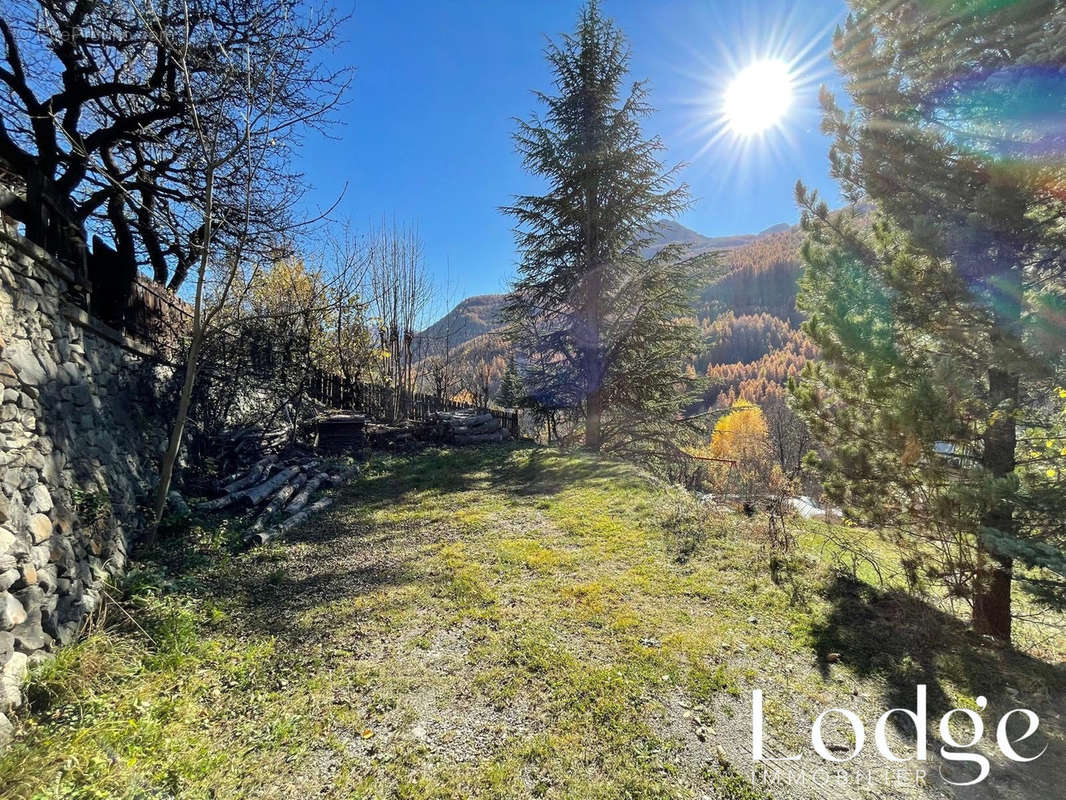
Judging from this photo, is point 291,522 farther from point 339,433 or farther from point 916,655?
point 916,655

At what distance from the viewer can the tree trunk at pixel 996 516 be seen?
3238 millimetres

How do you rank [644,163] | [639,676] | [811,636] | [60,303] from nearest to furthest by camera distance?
[639,676] < [811,636] < [60,303] < [644,163]

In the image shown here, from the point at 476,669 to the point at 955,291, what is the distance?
4.62 meters

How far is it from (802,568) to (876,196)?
3542 mm

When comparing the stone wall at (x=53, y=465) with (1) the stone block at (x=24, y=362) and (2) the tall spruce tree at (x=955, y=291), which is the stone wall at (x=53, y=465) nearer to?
(1) the stone block at (x=24, y=362)

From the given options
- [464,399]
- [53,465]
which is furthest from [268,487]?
[464,399]

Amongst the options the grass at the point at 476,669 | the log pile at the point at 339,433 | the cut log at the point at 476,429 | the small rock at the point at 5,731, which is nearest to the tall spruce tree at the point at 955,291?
the grass at the point at 476,669

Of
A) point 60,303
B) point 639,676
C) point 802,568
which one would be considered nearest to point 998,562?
point 802,568

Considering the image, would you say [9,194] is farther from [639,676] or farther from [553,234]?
[553,234]

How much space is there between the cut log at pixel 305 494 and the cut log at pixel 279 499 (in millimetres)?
83

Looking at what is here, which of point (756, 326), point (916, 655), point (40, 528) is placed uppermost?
point (756, 326)

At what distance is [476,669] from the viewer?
2.74m

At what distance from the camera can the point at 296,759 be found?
205 centimetres

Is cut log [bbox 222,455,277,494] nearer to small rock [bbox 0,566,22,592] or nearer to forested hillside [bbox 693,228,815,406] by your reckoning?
small rock [bbox 0,566,22,592]
